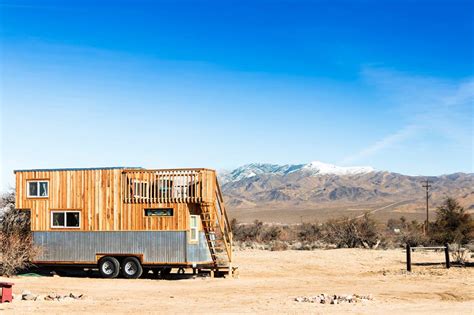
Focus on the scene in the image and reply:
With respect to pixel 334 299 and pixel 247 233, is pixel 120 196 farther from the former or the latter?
pixel 247 233

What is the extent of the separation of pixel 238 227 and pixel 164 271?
28591 millimetres

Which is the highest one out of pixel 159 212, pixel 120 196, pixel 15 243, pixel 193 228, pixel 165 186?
pixel 165 186

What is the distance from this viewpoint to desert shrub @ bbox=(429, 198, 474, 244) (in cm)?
4206

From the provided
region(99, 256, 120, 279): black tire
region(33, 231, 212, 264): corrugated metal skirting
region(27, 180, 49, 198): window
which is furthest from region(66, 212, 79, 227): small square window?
region(99, 256, 120, 279): black tire

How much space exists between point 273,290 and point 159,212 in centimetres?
615

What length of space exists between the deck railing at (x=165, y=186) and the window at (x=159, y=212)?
297 mm

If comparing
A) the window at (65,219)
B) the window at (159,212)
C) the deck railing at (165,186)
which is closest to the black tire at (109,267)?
the window at (65,219)

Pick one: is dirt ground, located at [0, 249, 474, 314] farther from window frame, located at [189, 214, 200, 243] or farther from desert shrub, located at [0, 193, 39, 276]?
window frame, located at [189, 214, 200, 243]

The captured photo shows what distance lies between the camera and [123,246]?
87.7 feet

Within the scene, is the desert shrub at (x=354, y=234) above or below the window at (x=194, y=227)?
below

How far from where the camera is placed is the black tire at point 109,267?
2670 cm

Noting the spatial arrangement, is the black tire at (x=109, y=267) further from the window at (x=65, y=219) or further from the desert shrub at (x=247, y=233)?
the desert shrub at (x=247, y=233)

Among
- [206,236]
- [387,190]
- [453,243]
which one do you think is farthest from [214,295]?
[387,190]

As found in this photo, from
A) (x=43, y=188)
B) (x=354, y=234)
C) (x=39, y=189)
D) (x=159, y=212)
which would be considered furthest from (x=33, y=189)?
(x=354, y=234)
